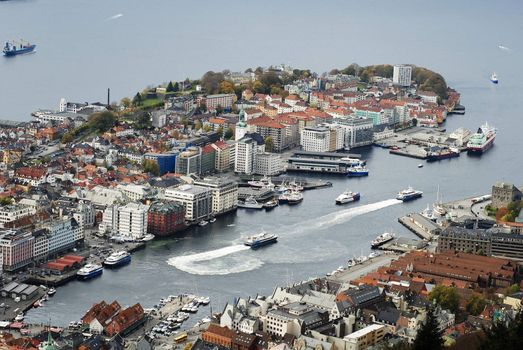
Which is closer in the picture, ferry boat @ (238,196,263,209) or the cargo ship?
ferry boat @ (238,196,263,209)

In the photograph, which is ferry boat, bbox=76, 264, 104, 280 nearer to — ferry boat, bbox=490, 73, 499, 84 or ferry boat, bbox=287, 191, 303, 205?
ferry boat, bbox=287, 191, 303, 205

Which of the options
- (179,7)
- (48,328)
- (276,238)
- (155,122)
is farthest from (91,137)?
(179,7)

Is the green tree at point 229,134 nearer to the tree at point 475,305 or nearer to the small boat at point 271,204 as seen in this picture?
the small boat at point 271,204

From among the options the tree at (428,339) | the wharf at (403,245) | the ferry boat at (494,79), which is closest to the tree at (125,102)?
the wharf at (403,245)

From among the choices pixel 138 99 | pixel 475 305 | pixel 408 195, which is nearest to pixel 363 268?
pixel 475 305

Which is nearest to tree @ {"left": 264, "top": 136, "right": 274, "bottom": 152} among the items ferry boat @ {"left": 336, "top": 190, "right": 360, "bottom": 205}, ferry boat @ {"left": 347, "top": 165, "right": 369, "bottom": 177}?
ferry boat @ {"left": 347, "top": 165, "right": 369, "bottom": 177}

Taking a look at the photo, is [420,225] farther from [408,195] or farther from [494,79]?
[494,79]

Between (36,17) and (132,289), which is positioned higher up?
(36,17)

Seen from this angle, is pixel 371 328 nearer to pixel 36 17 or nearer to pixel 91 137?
pixel 91 137
